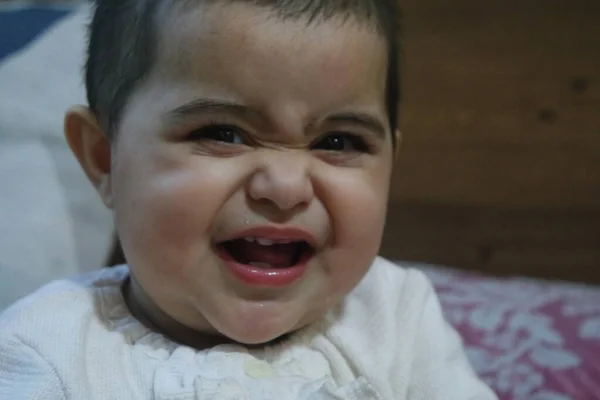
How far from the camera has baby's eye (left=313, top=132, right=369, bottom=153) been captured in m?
0.67

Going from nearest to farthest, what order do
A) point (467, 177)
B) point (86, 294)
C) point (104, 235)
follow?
1. point (86, 294)
2. point (104, 235)
3. point (467, 177)

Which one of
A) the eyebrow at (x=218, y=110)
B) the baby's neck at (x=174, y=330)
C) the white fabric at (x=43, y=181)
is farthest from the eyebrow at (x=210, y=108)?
the white fabric at (x=43, y=181)

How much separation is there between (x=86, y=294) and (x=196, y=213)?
18 cm

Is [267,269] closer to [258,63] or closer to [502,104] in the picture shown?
[258,63]

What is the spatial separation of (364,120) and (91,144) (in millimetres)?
265

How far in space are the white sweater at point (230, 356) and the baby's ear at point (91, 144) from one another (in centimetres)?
10

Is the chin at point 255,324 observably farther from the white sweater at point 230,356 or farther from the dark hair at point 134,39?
the dark hair at point 134,39

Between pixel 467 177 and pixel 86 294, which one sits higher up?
pixel 86 294

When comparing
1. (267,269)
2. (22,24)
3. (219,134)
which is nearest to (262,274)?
(267,269)

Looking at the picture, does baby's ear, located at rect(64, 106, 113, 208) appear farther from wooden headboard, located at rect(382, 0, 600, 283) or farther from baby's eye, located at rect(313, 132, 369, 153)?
wooden headboard, located at rect(382, 0, 600, 283)

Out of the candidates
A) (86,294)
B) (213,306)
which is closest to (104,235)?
(86,294)

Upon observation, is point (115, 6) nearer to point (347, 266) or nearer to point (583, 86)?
point (347, 266)

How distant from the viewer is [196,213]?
0.62m

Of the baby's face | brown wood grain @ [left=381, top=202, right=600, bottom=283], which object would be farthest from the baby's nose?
brown wood grain @ [left=381, top=202, right=600, bottom=283]
